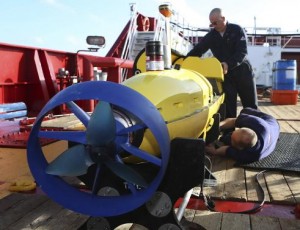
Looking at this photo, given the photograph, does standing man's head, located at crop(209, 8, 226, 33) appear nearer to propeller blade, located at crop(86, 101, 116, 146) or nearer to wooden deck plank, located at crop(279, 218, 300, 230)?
wooden deck plank, located at crop(279, 218, 300, 230)

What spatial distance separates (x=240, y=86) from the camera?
5.04 metres

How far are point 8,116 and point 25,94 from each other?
1.09 metres

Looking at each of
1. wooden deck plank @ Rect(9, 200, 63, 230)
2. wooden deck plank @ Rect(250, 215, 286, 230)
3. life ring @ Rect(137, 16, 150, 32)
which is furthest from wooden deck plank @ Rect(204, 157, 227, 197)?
life ring @ Rect(137, 16, 150, 32)

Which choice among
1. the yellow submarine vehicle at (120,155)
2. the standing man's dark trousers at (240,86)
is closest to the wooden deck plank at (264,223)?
the yellow submarine vehicle at (120,155)

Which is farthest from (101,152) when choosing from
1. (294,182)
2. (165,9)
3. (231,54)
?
(231,54)

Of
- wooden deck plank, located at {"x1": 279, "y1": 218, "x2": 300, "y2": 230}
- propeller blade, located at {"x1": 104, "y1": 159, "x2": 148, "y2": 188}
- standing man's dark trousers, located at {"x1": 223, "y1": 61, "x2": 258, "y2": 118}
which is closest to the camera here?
propeller blade, located at {"x1": 104, "y1": 159, "x2": 148, "y2": 188}

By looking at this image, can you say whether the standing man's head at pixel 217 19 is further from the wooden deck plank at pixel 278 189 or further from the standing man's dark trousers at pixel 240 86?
the wooden deck plank at pixel 278 189

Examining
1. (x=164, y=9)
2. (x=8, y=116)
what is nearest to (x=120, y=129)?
(x=164, y=9)

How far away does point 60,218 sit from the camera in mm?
2338

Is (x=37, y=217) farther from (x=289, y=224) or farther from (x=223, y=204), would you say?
(x=289, y=224)

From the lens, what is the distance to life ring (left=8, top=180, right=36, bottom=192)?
109 inches

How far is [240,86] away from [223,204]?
9.17ft

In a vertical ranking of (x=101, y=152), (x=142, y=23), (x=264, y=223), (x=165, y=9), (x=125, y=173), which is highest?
(x=142, y=23)

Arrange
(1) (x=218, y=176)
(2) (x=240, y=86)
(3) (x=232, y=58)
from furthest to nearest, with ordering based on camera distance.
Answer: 1. (2) (x=240, y=86)
2. (3) (x=232, y=58)
3. (1) (x=218, y=176)
